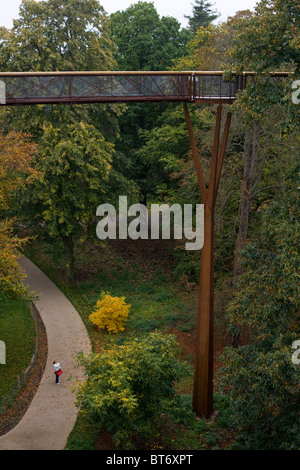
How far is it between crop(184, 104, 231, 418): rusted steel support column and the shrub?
691 cm

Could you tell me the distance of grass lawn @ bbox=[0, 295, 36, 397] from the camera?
15.9 m

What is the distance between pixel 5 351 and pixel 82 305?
5.50 meters

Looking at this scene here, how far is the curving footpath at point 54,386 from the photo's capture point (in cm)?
1256

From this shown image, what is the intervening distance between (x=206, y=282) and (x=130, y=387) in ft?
Result: 12.9

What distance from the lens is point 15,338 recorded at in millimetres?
18484

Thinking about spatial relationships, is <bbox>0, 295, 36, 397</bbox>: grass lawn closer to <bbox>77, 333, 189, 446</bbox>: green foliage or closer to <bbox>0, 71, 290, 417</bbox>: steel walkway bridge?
<bbox>77, 333, 189, 446</bbox>: green foliage

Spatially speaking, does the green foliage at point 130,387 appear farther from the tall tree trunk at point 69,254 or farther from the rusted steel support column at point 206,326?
the tall tree trunk at point 69,254

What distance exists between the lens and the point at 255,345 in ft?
36.3

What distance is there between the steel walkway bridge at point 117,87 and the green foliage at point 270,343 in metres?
3.88

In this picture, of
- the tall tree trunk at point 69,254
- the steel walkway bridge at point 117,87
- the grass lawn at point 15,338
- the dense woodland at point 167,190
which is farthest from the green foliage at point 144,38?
the grass lawn at point 15,338

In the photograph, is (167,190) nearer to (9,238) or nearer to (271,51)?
(9,238)

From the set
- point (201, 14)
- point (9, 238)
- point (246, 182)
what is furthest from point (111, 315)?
point (201, 14)

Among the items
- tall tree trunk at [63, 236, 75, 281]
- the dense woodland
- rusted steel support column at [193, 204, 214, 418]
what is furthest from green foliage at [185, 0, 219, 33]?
rusted steel support column at [193, 204, 214, 418]
